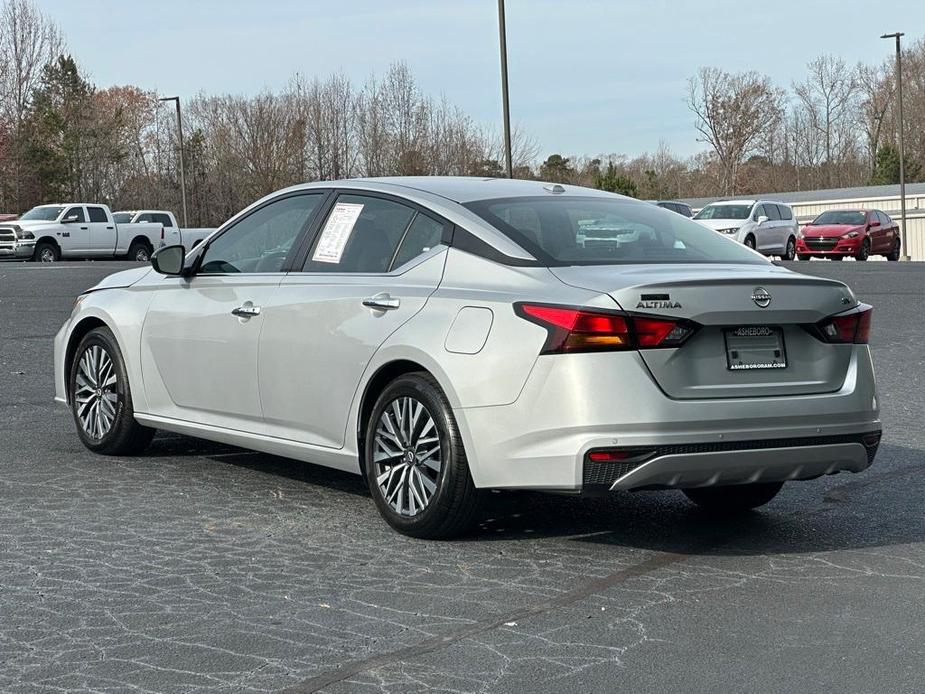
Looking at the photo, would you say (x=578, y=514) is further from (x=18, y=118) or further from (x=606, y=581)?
(x=18, y=118)

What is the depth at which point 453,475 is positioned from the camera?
588 centimetres

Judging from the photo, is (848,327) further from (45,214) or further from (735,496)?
(45,214)

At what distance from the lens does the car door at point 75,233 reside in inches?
1698

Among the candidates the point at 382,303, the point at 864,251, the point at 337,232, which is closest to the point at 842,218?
the point at 864,251

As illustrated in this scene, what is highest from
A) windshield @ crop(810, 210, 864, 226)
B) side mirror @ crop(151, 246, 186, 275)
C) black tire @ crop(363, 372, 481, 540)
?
windshield @ crop(810, 210, 864, 226)

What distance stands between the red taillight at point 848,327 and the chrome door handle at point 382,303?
1825 millimetres

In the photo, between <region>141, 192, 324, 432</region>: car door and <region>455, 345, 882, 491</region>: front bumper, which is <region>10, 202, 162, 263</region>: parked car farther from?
<region>455, 345, 882, 491</region>: front bumper

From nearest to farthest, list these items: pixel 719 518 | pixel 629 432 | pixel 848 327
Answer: pixel 629 432 < pixel 848 327 < pixel 719 518

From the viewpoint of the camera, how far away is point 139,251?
1805 inches

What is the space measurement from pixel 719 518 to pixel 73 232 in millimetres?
38969

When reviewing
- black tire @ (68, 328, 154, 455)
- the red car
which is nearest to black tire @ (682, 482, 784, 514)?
black tire @ (68, 328, 154, 455)

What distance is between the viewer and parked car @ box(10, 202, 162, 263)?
4281cm

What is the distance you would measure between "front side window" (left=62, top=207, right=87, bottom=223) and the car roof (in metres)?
37.8

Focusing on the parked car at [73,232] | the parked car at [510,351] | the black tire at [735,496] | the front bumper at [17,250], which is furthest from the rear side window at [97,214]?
the black tire at [735,496]
